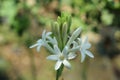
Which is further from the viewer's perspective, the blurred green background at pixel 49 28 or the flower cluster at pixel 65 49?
the blurred green background at pixel 49 28

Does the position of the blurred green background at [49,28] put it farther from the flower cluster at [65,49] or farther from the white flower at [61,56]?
the white flower at [61,56]

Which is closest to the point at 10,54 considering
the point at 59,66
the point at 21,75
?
the point at 21,75

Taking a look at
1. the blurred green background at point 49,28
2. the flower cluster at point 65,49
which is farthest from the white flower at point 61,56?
the blurred green background at point 49,28

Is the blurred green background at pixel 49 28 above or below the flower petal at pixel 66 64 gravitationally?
below

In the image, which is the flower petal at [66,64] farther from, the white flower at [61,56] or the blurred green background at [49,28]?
the blurred green background at [49,28]

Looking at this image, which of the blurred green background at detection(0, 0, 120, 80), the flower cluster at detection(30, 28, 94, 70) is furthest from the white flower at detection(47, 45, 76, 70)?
the blurred green background at detection(0, 0, 120, 80)

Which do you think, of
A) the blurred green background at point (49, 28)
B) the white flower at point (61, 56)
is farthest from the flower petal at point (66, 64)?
the blurred green background at point (49, 28)

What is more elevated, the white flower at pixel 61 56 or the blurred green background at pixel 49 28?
the white flower at pixel 61 56

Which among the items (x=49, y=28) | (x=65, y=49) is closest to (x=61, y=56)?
(x=65, y=49)
